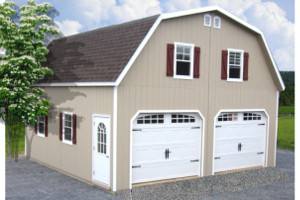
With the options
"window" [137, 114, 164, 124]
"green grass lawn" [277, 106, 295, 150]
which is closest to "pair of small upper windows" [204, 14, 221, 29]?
"window" [137, 114, 164, 124]

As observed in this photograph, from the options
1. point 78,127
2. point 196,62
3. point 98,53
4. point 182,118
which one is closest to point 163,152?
point 182,118

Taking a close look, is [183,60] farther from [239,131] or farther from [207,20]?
[239,131]

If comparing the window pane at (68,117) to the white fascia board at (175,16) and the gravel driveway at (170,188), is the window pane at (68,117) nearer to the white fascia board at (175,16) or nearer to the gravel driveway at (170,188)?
the gravel driveway at (170,188)

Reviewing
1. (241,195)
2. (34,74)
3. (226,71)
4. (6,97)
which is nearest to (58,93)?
(34,74)

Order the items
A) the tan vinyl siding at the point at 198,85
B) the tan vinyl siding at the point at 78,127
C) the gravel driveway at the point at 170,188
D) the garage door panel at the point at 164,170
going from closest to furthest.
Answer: the gravel driveway at the point at 170,188 < the tan vinyl siding at the point at 198,85 < the tan vinyl siding at the point at 78,127 < the garage door panel at the point at 164,170

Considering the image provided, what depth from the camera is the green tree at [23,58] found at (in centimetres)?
1244

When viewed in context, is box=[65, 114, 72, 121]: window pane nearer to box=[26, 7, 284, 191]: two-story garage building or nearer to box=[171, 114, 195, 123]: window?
box=[26, 7, 284, 191]: two-story garage building

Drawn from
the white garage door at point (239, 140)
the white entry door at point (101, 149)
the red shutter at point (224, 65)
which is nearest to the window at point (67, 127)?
the white entry door at point (101, 149)

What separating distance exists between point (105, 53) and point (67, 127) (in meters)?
3.15

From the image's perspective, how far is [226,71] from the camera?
13094mm

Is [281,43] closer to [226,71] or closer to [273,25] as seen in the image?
[273,25]

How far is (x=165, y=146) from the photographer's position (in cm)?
1189

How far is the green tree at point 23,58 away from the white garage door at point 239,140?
6629 millimetres

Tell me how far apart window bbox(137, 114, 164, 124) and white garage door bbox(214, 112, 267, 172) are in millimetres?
2505
